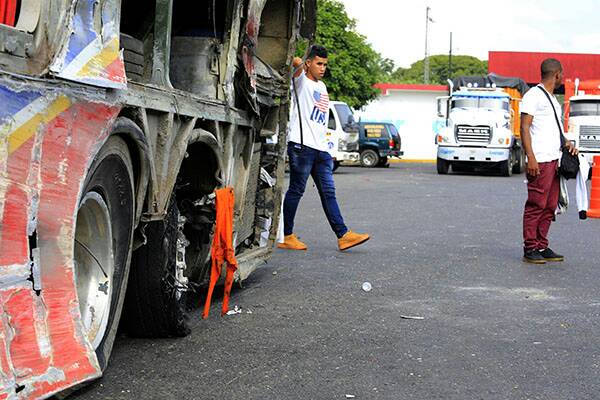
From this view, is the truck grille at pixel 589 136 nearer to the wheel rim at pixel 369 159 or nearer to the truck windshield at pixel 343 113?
the truck windshield at pixel 343 113

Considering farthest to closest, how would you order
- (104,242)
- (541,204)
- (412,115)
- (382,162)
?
(412,115) → (382,162) → (541,204) → (104,242)

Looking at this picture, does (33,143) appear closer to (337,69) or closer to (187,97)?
(187,97)

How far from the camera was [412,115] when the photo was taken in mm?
54062

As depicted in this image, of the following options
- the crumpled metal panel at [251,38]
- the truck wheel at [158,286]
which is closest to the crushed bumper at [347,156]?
the crumpled metal panel at [251,38]

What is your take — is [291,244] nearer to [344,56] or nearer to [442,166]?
[442,166]

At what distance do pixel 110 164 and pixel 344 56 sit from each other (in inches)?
1447

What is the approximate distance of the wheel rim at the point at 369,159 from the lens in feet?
117

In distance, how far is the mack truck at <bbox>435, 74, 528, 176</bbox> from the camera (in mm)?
29750

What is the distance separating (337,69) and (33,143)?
37.4 meters

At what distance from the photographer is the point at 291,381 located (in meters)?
4.83

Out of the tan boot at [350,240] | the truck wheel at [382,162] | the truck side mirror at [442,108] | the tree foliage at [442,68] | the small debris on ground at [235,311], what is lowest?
the small debris on ground at [235,311]

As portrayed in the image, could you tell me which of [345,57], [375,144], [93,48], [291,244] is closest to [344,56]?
[345,57]

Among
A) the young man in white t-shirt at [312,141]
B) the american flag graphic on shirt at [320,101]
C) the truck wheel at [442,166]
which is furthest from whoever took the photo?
the truck wheel at [442,166]

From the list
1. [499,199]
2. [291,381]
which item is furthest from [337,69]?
[291,381]
